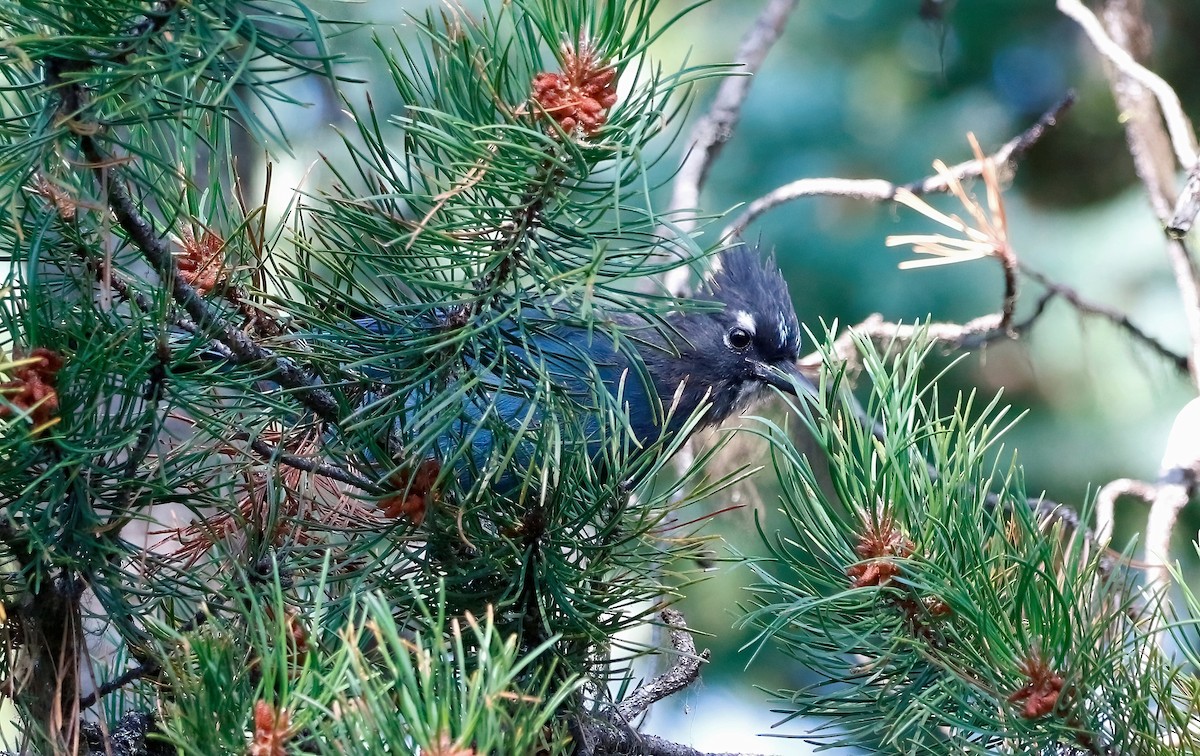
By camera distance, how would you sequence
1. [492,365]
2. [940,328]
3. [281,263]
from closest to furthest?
1. [492,365]
2. [281,263]
3. [940,328]

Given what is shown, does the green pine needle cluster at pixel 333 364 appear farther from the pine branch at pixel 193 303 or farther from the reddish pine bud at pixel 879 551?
the reddish pine bud at pixel 879 551

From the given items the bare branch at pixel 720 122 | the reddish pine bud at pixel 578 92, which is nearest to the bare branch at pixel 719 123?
the bare branch at pixel 720 122

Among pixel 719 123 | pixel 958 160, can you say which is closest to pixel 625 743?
pixel 719 123

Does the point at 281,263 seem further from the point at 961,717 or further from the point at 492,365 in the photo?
the point at 961,717

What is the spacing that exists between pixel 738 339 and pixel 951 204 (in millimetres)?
2064

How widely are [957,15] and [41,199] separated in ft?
16.0

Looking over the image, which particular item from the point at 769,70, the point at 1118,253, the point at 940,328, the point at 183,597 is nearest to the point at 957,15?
the point at 769,70

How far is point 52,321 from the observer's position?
3.05 ft

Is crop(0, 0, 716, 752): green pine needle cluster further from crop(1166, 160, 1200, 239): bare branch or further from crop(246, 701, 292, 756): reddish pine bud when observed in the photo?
crop(1166, 160, 1200, 239): bare branch

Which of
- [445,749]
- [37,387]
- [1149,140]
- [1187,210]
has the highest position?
[1149,140]

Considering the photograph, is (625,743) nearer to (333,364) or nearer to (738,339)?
(333,364)

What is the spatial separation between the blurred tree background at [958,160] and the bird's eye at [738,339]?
1.99m

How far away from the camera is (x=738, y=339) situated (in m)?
2.15

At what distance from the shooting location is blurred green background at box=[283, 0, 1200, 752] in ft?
14.0
